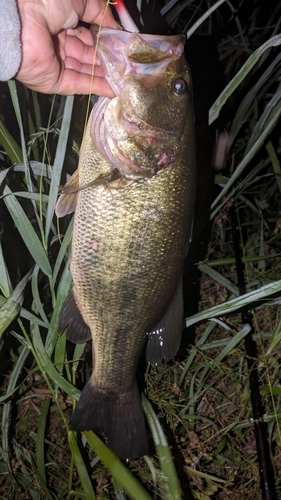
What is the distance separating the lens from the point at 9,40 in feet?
4.83

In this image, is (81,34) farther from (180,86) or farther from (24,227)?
(24,227)

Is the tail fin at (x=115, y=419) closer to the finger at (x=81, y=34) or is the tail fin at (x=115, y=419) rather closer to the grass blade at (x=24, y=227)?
the grass blade at (x=24, y=227)

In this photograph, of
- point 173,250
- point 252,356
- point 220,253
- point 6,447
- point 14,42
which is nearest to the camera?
point 14,42

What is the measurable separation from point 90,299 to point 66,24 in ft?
3.22

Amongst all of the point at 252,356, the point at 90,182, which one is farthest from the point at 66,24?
the point at 252,356

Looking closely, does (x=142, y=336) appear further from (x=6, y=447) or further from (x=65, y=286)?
(x=6, y=447)

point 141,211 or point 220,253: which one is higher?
point 141,211

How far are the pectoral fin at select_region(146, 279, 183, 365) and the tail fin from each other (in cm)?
22

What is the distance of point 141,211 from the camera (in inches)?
59.9

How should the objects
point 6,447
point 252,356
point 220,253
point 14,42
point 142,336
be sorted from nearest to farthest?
point 14,42 < point 142,336 < point 6,447 < point 252,356 < point 220,253

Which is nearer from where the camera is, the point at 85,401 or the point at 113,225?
the point at 113,225

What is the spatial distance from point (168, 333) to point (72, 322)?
38 cm

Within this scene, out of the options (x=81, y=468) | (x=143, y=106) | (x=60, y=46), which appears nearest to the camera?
(x=143, y=106)

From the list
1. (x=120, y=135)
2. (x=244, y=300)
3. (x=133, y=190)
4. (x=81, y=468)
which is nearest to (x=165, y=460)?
(x=81, y=468)
